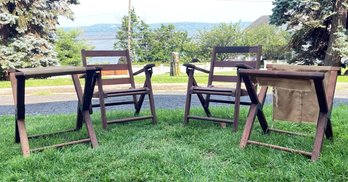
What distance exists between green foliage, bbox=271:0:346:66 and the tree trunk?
0.03 m

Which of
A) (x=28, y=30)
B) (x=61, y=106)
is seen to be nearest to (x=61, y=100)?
(x=61, y=106)

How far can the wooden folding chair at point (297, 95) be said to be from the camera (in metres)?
2.16

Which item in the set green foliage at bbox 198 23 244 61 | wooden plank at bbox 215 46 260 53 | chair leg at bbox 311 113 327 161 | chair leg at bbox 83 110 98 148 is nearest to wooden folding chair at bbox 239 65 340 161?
chair leg at bbox 311 113 327 161

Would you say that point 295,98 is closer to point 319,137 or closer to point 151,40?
point 319,137

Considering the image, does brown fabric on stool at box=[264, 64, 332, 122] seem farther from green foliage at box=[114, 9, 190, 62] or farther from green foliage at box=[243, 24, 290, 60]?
green foliage at box=[114, 9, 190, 62]

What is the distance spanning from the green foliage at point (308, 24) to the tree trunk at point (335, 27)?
29 mm

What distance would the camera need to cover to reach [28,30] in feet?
34.6

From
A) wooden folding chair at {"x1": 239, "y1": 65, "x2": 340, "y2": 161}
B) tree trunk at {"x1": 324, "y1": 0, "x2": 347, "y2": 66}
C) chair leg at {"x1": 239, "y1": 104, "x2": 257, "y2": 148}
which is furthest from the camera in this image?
tree trunk at {"x1": 324, "y1": 0, "x2": 347, "y2": 66}

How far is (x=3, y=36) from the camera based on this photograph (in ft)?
33.6

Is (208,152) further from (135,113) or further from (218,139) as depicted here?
(135,113)

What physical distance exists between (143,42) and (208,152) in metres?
27.9

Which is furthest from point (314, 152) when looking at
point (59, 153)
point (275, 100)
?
point (59, 153)

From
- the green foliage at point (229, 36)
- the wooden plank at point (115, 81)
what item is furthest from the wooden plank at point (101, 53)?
the green foliage at point (229, 36)

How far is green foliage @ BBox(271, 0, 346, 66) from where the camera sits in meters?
8.98
